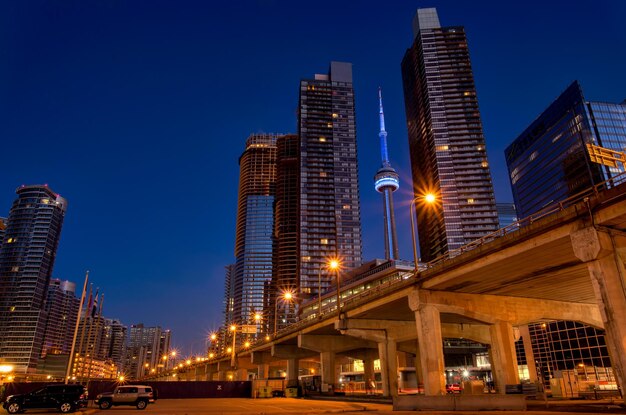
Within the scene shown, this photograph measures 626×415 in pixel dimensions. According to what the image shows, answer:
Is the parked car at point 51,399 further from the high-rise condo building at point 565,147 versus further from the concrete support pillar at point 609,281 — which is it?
the high-rise condo building at point 565,147

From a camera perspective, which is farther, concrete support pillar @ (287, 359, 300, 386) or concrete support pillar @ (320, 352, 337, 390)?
concrete support pillar @ (287, 359, 300, 386)

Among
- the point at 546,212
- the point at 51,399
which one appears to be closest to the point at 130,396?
the point at 51,399

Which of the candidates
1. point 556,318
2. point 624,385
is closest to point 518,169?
point 556,318

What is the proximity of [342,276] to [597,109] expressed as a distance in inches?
4305

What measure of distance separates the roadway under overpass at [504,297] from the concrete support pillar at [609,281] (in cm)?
4

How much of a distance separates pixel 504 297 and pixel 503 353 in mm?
5054

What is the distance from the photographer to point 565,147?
6176 inches

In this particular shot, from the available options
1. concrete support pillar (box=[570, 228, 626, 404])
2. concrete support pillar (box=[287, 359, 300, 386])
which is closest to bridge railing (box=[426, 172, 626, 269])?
concrete support pillar (box=[570, 228, 626, 404])

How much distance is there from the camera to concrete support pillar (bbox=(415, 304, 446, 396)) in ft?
109

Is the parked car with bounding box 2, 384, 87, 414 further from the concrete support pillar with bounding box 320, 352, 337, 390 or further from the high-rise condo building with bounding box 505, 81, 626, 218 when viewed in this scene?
the high-rise condo building with bounding box 505, 81, 626, 218

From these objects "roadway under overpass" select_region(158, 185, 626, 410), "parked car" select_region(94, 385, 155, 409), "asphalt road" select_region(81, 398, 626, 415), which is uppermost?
"roadway under overpass" select_region(158, 185, 626, 410)

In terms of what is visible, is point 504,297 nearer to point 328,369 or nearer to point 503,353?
point 503,353

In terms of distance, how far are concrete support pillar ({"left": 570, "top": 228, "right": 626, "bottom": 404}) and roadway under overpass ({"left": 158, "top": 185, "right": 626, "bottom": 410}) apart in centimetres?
4

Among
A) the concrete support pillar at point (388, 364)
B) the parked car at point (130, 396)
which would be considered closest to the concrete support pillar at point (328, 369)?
the concrete support pillar at point (388, 364)
